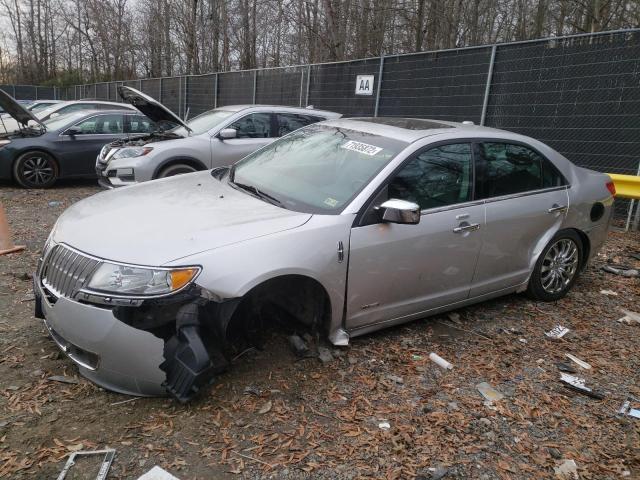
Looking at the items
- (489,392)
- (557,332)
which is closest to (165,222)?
(489,392)

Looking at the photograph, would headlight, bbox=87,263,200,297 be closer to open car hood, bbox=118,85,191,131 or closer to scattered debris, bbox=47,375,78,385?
scattered debris, bbox=47,375,78,385

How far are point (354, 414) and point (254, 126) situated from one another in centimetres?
622

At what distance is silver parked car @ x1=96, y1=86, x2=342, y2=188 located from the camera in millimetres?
7438

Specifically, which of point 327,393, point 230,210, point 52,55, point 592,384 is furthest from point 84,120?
point 52,55

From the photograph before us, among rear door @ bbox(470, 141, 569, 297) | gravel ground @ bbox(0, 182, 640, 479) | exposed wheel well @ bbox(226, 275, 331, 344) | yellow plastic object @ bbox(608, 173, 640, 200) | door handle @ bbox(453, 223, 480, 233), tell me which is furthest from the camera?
yellow plastic object @ bbox(608, 173, 640, 200)

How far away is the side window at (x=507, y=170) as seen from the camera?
4121mm

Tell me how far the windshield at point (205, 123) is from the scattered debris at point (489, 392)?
20.2ft

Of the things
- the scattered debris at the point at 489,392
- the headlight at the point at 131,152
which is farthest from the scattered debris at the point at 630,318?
the headlight at the point at 131,152

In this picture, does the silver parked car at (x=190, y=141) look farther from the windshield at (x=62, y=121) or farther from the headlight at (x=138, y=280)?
the headlight at (x=138, y=280)

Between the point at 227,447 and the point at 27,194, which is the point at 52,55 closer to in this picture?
the point at 27,194

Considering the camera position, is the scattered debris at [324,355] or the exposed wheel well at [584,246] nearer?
the scattered debris at [324,355]

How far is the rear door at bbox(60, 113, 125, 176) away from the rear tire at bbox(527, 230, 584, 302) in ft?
27.3

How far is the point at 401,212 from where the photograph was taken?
10.8ft

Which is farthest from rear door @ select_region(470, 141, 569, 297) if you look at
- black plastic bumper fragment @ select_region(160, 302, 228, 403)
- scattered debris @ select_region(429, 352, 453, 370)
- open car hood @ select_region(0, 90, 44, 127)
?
open car hood @ select_region(0, 90, 44, 127)
